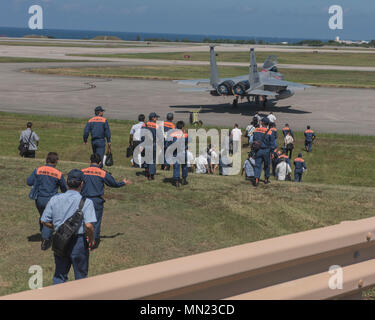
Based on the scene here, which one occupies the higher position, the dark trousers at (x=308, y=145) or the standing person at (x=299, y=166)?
the dark trousers at (x=308, y=145)

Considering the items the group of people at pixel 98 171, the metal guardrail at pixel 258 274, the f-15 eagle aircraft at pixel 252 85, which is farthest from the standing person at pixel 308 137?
the metal guardrail at pixel 258 274

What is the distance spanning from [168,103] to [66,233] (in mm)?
31683

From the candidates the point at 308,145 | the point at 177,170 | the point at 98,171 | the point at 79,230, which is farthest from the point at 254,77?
the point at 79,230

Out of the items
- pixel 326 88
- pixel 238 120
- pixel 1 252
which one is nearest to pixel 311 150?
pixel 238 120

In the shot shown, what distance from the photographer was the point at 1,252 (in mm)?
8586

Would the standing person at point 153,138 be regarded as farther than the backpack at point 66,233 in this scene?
Yes

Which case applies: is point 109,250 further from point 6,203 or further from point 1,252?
point 6,203

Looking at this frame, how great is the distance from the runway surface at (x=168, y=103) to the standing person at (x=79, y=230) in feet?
75.5

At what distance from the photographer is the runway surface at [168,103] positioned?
1213 inches

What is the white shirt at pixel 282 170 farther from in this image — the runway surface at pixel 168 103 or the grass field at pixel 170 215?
the runway surface at pixel 168 103

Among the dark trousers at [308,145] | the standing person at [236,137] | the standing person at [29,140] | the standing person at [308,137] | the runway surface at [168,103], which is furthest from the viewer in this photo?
the runway surface at [168,103]

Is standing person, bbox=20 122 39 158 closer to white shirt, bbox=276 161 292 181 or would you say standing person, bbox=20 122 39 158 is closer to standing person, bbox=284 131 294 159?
white shirt, bbox=276 161 292 181

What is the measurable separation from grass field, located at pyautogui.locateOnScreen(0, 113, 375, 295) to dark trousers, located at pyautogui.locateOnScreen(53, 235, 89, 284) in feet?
4.72
